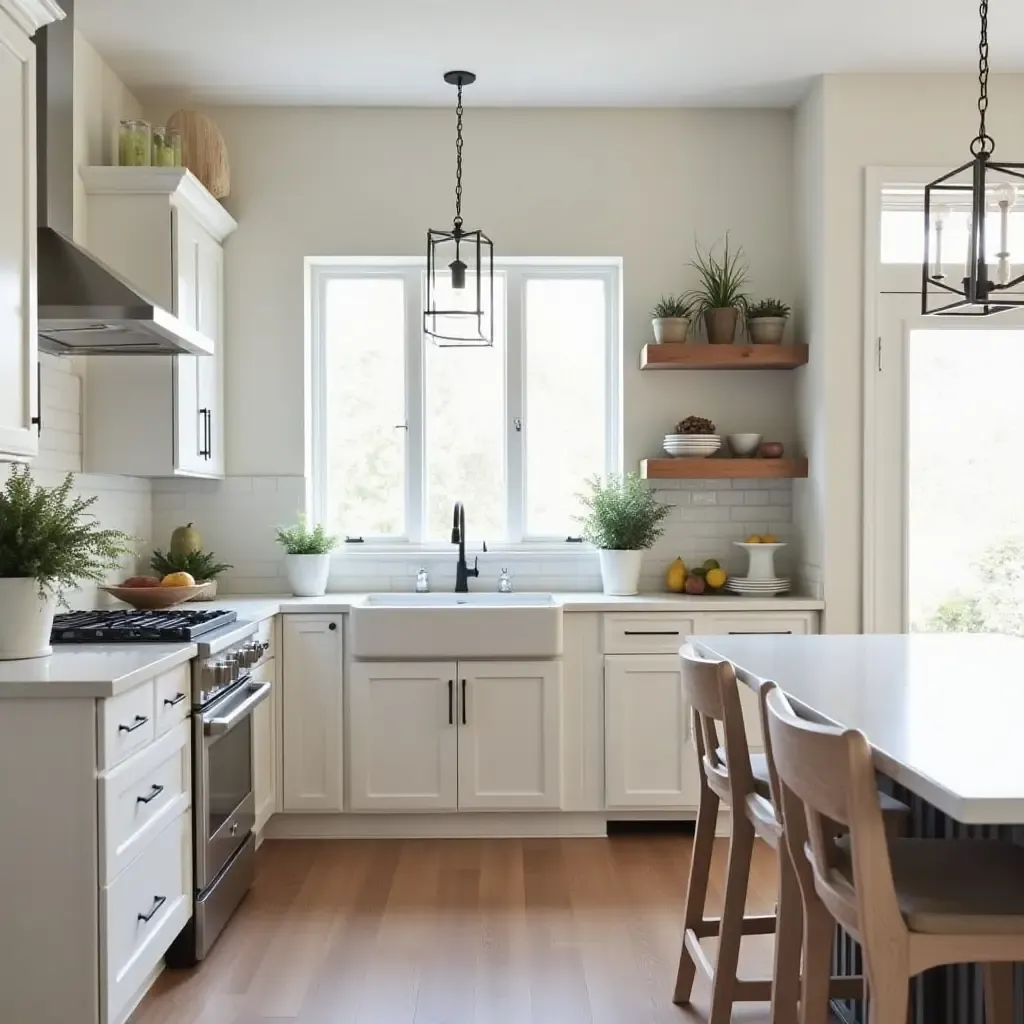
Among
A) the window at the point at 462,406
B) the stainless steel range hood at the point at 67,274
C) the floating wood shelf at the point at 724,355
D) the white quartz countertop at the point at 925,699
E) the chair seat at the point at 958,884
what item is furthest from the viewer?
the window at the point at 462,406

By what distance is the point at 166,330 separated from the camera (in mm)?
3141

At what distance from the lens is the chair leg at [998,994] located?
1.87 m

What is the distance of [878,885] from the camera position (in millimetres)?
1510

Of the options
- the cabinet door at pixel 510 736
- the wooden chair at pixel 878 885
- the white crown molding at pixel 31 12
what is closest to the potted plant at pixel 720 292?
the cabinet door at pixel 510 736

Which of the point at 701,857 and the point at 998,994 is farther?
the point at 701,857

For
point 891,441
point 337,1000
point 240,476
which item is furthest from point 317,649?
point 891,441

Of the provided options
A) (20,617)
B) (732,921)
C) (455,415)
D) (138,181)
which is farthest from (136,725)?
(455,415)

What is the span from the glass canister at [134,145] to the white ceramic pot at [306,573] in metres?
1.63

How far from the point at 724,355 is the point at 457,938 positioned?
8.29 ft

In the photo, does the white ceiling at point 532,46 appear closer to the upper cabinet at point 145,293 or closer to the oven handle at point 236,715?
the upper cabinet at point 145,293

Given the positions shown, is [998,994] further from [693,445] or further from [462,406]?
[462,406]

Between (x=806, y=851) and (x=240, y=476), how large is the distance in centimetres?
338

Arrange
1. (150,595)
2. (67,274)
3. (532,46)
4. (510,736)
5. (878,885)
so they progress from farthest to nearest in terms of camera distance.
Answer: (510,736), (532,46), (150,595), (67,274), (878,885)

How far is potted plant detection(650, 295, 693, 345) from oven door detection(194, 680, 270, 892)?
7.10ft
